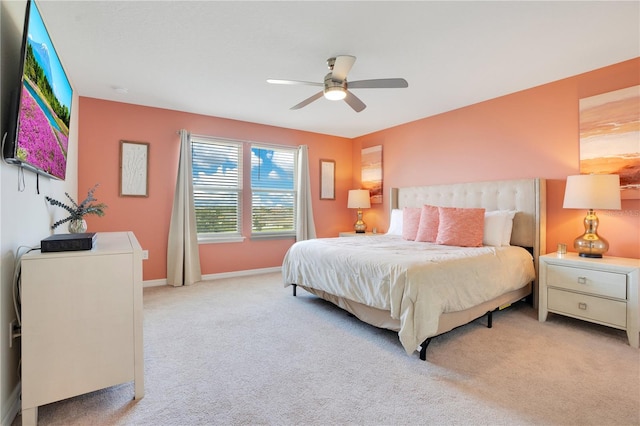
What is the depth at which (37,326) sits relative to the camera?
4.97 feet

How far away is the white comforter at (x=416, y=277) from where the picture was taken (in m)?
2.12

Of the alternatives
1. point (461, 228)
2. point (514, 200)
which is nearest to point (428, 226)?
point (461, 228)

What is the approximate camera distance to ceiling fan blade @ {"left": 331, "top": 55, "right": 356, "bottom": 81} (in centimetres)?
241

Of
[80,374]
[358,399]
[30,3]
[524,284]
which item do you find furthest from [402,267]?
[30,3]

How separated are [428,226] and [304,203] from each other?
2317 millimetres

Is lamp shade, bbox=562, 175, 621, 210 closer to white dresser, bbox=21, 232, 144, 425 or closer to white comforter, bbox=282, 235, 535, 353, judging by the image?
white comforter, bbox=282, 235, 535, 353

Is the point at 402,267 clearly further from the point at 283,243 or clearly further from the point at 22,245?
the point at 283,243

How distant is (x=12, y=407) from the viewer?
1.58m

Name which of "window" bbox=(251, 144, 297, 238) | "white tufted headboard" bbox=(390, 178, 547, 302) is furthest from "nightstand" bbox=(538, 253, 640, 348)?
"window" bbox=(251, 144, 297, 238)

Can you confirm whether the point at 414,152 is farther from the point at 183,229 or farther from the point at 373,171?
the point at 183,229

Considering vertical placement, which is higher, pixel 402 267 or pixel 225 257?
pixel 402 267

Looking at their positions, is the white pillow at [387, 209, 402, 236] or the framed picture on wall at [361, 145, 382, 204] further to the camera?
the framed picture on wall at [361, 145, 382, 204]

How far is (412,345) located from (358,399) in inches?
22.8

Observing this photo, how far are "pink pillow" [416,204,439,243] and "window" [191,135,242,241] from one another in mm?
2800
